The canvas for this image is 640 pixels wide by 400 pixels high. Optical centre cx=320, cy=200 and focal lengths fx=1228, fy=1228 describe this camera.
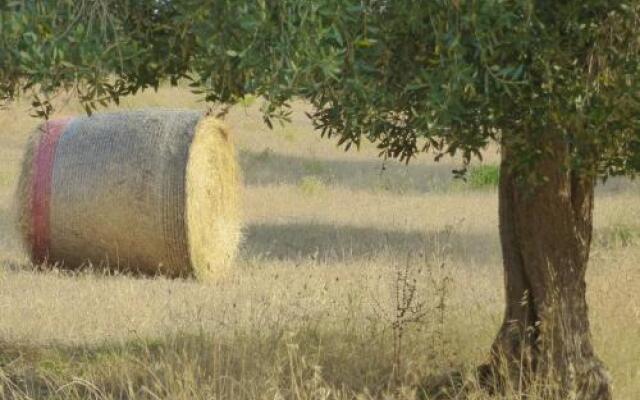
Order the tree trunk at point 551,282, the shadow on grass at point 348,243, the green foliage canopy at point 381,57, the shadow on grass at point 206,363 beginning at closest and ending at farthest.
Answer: the green foliage canopy at point 381,57, the tree trunk at point 551,282, the shadow on grass at point 206,363, the shadow on grass at point 348,243

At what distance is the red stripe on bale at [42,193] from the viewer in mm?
13984

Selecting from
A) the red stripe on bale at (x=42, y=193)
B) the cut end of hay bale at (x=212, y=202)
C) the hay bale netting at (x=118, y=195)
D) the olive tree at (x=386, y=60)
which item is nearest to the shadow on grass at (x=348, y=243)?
the cut end of hay bale at (x=212, y=202)

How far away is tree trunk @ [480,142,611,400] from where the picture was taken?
8242mm

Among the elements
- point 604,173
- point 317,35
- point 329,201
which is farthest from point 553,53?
point 329,201

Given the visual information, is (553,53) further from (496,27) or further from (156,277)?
(156,277)

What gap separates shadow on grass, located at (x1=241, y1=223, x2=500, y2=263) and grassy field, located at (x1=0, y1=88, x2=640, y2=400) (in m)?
0.05

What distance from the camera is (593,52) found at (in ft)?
20.5

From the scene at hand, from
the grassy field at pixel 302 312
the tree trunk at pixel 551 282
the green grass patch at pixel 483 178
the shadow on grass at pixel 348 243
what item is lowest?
the green grass patch at pixel 483 178

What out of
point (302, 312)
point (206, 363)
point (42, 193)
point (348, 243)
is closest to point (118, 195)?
point (42, 193)

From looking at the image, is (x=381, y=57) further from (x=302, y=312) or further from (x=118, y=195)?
(x=118, y=195)

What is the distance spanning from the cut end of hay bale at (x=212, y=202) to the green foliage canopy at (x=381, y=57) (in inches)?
289

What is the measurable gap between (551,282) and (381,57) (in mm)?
2872

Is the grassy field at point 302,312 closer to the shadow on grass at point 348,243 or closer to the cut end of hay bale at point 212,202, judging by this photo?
the shadow on grass at point 348,243

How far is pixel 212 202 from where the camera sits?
589 inches
